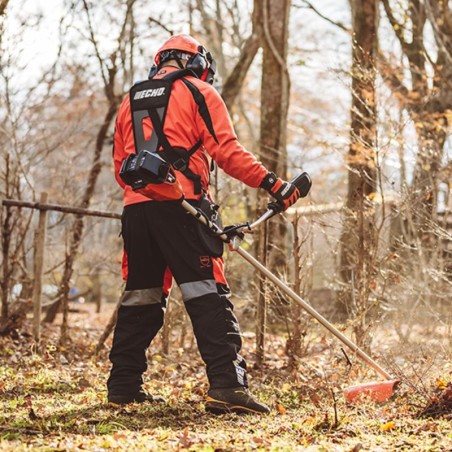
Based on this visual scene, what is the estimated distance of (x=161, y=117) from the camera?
399 centimetres

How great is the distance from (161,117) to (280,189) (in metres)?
0.89

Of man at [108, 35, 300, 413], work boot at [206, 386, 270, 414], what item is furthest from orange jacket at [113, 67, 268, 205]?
work boot at [206, 386, 270, 414]

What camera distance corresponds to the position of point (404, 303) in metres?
7.02

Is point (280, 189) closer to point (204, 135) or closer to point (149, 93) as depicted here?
point (204, 135)

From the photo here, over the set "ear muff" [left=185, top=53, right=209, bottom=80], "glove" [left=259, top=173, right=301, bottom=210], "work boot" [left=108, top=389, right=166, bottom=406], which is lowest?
"work boot" [left=108, top=389, right=166, bottom=406]

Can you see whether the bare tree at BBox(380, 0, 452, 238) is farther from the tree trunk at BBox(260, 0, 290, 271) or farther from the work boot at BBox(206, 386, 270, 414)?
the work boot at BBox(206, 386, 270, 414)

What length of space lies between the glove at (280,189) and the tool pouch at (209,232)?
362mm

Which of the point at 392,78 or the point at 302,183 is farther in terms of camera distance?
the point at 392,78

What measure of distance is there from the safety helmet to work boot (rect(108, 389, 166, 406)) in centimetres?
215

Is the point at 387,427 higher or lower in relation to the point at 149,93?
lower

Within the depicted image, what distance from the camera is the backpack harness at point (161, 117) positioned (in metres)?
3.95

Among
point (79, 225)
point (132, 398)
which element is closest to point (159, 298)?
point (132, 398)

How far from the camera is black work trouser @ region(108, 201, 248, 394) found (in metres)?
3.88

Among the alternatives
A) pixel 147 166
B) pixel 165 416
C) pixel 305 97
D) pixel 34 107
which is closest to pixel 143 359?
pixel 165 416
